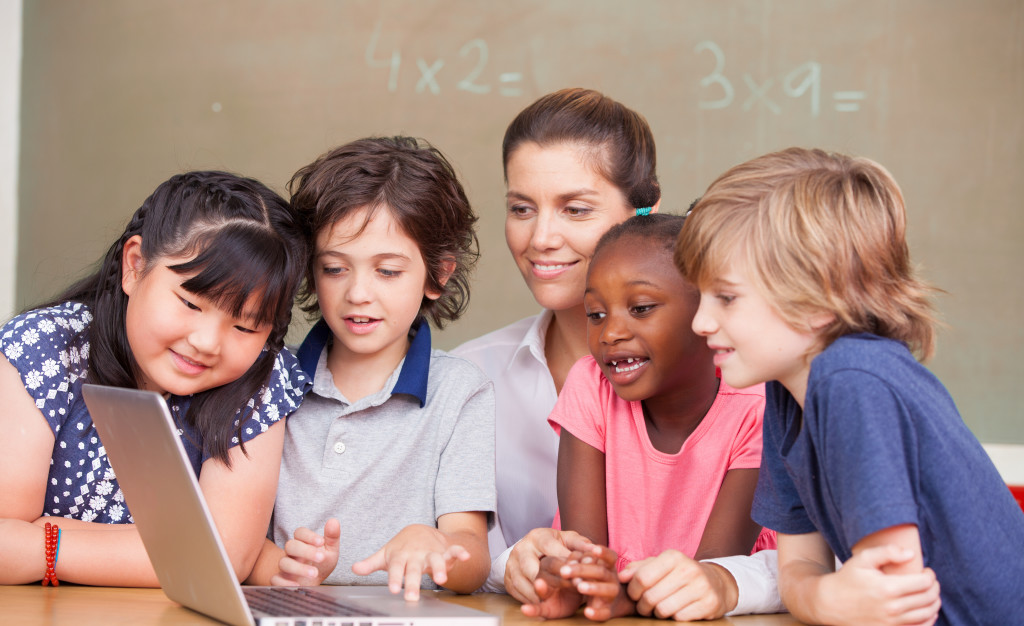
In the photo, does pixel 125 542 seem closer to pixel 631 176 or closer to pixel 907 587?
pixel 907 587

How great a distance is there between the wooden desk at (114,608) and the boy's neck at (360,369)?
505 millimetres

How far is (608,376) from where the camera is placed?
1.47 metres

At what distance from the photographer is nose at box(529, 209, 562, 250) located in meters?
1.82

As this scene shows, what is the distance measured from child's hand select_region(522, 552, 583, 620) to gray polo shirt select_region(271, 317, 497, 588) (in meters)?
0.44

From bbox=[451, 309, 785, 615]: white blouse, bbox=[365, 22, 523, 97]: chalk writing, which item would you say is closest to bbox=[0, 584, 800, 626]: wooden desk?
bbox=[451, 309, 785, 615]: white blouse

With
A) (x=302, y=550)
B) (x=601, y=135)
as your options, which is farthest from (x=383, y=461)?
(x=601, y=135)

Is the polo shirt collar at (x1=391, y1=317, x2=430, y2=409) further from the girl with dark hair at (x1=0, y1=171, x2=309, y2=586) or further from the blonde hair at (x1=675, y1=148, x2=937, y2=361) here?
the blonde hair at (x1=675, y1=148, x2=937, y2=361)

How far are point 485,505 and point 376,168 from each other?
0.63m

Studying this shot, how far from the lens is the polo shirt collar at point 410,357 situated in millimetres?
1599

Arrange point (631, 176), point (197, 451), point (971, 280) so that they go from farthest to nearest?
point (971, 280)
point (631, 176)
point (197, 451)

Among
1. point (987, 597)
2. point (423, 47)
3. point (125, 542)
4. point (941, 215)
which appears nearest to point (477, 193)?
point (423, 47)

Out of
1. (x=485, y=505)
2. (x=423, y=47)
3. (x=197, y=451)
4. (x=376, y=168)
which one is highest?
(x=423, y=47)

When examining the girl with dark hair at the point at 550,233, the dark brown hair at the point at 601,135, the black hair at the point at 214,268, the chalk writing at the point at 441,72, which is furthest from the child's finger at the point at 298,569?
the chalk writing at the point at 441,72

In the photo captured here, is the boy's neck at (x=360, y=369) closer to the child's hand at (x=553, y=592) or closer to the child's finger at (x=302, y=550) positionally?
the child's finger at (x=302, y=550)
